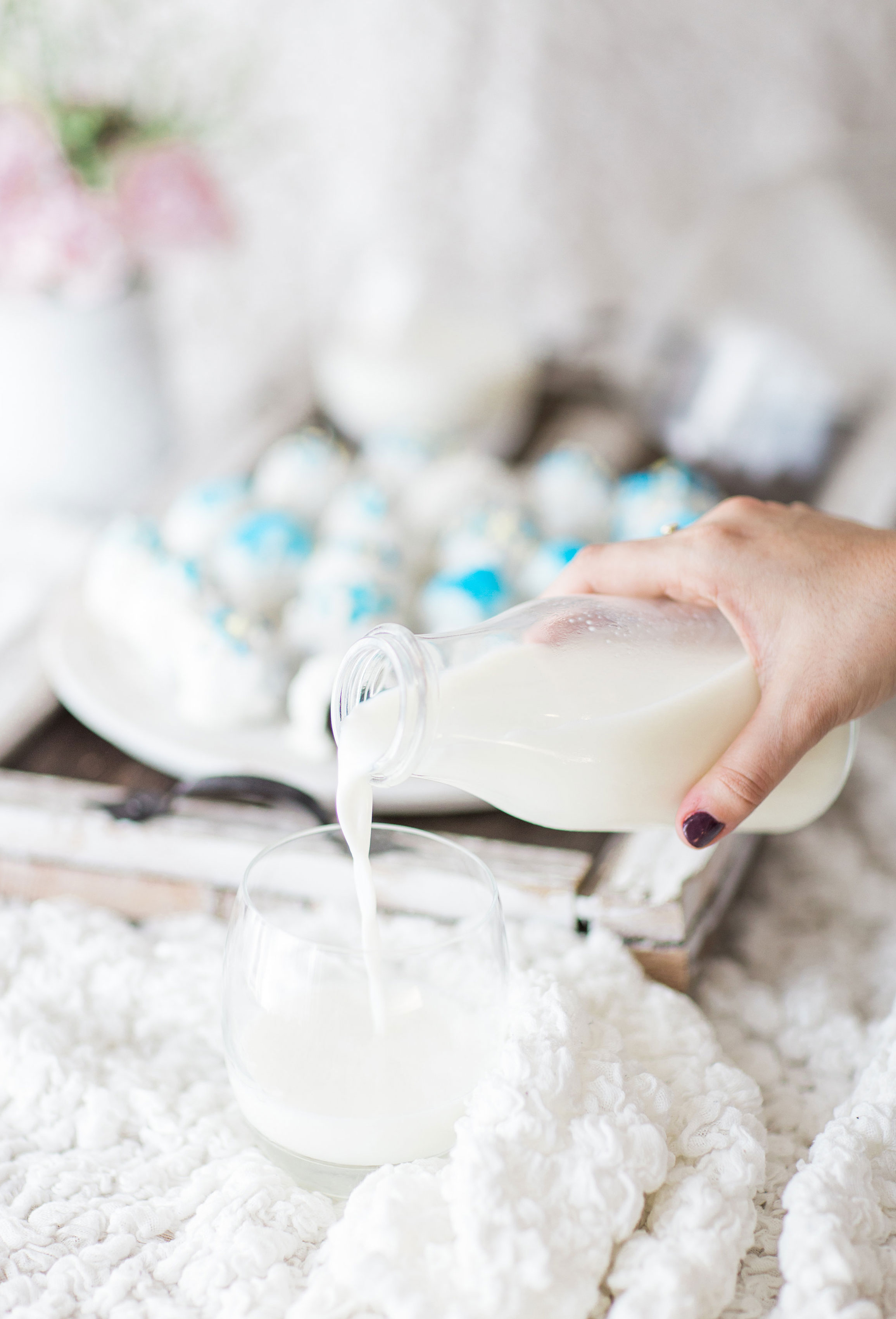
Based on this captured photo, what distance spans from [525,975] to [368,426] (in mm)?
756

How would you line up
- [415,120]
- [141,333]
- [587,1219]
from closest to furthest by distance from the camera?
[587,1219], [141,333], [415,120]

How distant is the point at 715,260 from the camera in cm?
113

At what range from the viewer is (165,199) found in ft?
3.65

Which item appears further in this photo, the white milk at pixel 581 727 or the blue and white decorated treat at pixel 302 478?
the blue and white decorated treat at pixel 302 478

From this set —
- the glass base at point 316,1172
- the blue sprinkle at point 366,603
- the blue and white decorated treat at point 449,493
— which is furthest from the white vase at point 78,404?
the glass base at point 316,1172

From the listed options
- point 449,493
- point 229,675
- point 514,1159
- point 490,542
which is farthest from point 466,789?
point 449,493

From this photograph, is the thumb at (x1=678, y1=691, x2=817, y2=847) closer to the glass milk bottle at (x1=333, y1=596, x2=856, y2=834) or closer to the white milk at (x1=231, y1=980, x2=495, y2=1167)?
the glass milk bottle at (x1=333, y1=596, x2=856, y2=834)

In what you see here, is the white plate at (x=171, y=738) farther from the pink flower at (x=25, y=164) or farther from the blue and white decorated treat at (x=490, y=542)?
the pink flower at (x=25, y=164)

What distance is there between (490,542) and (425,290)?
0.51m

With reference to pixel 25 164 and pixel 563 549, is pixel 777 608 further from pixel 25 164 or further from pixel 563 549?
pixel 25 164

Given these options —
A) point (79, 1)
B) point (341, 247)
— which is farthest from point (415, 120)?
point (79, 1)

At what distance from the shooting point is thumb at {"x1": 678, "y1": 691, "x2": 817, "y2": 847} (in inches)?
20.7

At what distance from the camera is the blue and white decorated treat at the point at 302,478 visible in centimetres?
98

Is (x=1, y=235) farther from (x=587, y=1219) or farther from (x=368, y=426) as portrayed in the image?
(x=587, y=1219)
